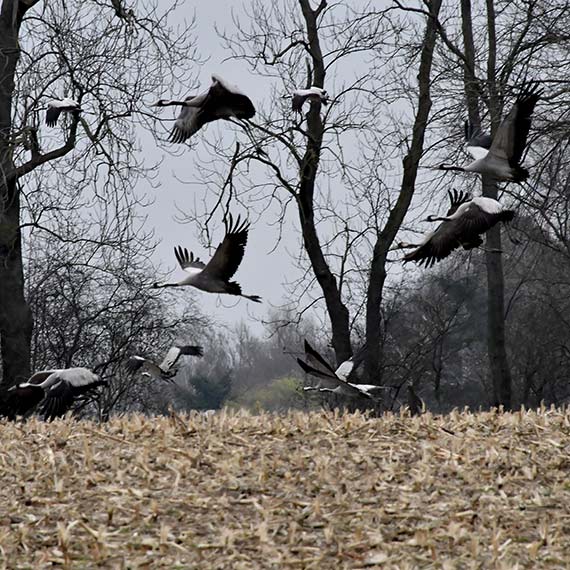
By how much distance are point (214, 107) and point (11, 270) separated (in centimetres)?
631

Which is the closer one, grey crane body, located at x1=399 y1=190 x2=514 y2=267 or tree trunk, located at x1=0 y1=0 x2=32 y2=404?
grey crane body, located at x1=399 y1=190 x2=514 y2=267

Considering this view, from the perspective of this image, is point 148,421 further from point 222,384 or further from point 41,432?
point 222,384

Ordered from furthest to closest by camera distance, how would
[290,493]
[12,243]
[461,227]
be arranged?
1. [12,243]
2. [461,227]
3. [290,493]

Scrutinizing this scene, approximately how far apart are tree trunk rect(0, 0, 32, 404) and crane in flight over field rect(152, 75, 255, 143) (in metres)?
5.44

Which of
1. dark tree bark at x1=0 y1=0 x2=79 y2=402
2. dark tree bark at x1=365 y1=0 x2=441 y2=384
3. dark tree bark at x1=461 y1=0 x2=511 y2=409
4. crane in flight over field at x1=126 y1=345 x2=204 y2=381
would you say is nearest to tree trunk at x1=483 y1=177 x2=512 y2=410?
dark tree bark at x1=461 y1=0 x2=511 y2=409

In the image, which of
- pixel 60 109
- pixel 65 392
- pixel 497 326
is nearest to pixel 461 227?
pixel 65 392

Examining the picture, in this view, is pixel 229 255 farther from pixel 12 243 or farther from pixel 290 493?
pixel 12 243

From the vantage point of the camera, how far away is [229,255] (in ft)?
30.0

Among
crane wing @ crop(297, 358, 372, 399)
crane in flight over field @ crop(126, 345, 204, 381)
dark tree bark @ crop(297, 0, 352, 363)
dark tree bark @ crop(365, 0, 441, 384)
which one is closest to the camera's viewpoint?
crane wing @ crop(297, 358, 372, 399)

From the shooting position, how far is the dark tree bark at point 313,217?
1641cm

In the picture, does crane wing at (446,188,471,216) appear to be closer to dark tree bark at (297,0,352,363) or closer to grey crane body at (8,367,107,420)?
grey crane body at (8,367,107,420)

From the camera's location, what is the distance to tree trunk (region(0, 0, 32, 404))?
15312 millimetres

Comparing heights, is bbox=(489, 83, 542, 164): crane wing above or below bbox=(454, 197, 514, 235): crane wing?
above

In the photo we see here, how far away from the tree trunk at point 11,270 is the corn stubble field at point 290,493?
27.8ft
